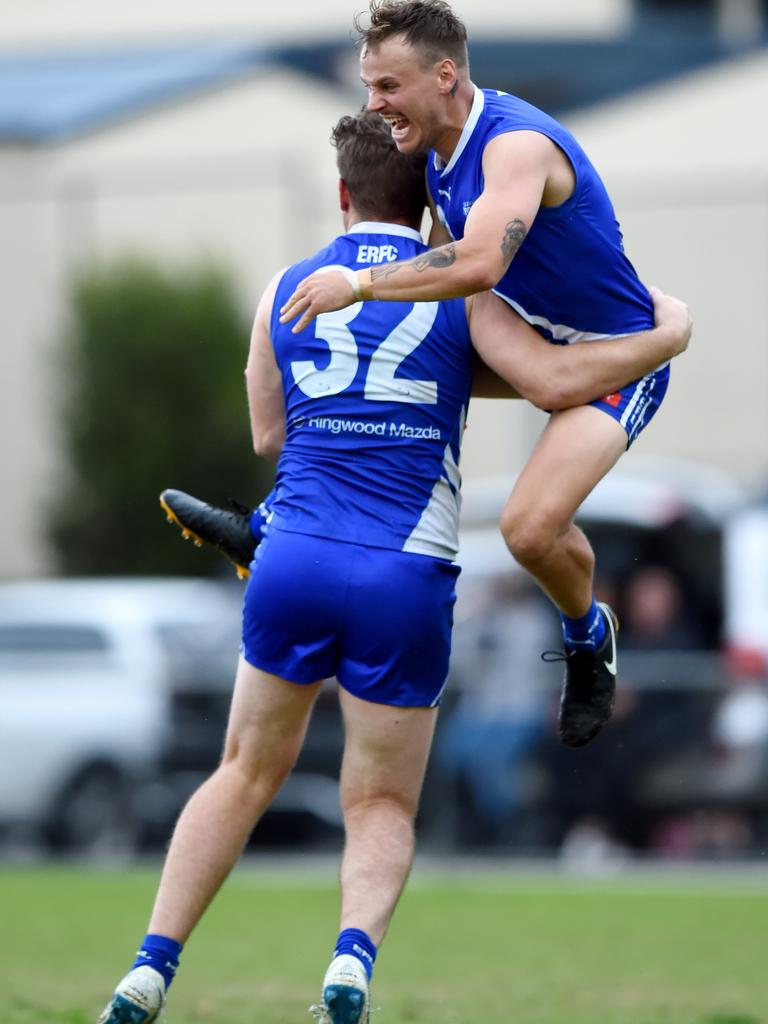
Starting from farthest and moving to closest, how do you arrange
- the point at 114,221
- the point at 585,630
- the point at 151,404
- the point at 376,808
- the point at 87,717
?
the point at 114,221 < the point at 151,404 < the point at 87,717 < the point at 585,630 < the point at 376,808

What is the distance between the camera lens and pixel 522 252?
610cm

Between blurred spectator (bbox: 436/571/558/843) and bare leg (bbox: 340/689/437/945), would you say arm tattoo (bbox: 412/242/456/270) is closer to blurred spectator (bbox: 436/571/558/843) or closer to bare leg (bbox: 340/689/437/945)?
bare leg (bbox: 340/689/437/945)

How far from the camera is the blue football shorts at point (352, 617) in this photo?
5.90 m

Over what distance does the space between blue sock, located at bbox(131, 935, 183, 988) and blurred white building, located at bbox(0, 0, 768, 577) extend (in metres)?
23.4

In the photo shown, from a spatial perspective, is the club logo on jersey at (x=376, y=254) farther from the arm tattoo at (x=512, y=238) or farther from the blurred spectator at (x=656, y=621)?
the blurred spectator at (x=656, y=621)

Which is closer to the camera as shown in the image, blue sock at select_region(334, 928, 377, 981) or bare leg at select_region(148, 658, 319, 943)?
blue sock at select_region(334, 928, 377, 981)

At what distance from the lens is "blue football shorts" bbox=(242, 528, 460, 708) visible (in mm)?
5902

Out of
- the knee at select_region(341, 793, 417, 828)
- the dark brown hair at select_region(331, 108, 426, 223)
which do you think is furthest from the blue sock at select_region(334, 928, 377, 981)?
the dark brown hair at select_region(331, 108, 426, 223)

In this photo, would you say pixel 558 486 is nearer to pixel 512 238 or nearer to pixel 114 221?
pixel 512 238

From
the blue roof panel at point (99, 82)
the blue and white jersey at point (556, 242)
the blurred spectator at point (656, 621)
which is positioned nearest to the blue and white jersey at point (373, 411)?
the blue and white jersey at point (556, 242)

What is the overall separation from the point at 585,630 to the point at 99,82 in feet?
110

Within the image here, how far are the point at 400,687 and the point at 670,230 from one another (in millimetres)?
24815

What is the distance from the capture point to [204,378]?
3238 cm

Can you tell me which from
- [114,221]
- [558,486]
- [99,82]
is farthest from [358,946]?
[99,82]
